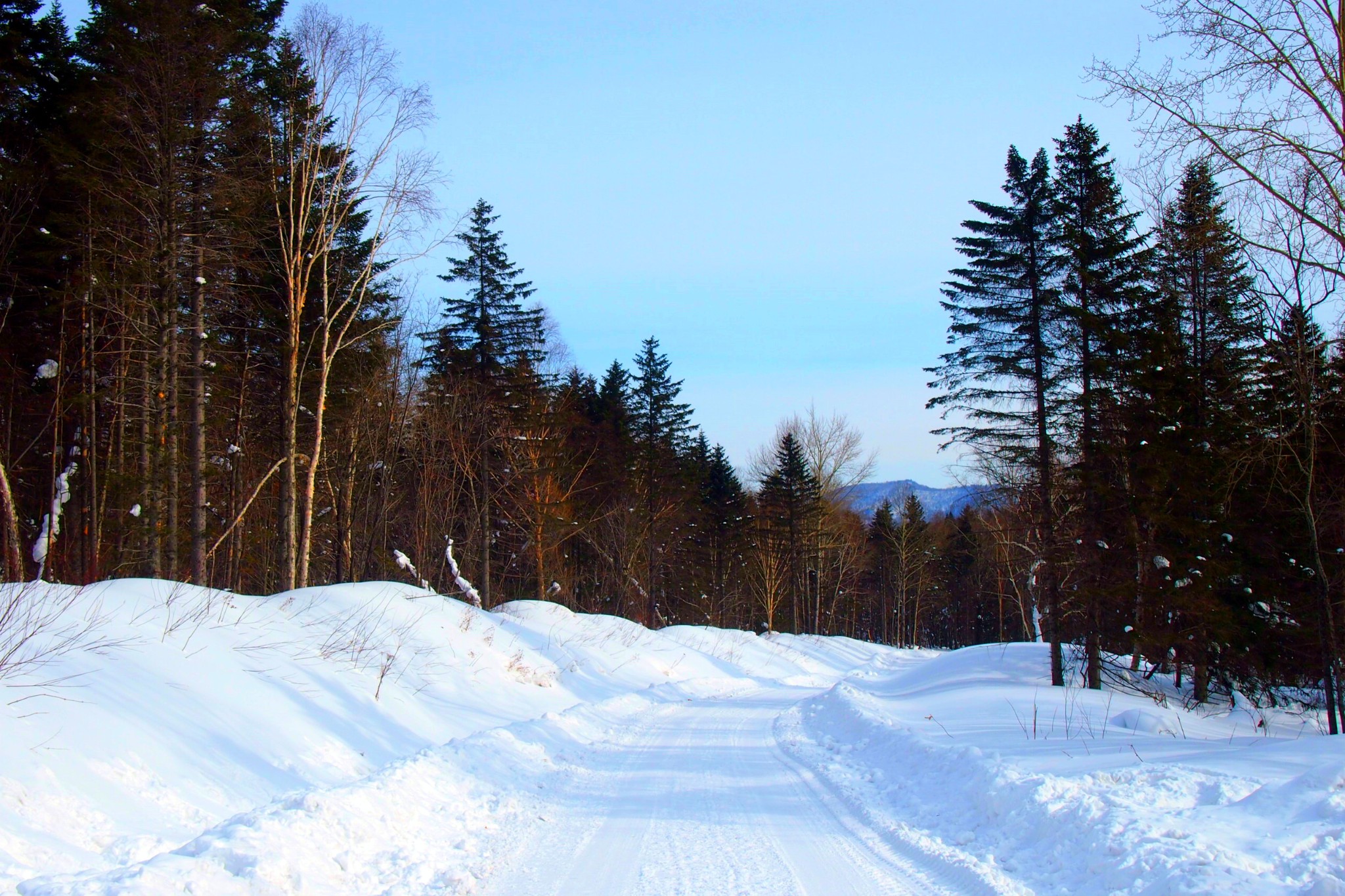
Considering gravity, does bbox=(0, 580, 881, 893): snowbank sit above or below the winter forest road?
above

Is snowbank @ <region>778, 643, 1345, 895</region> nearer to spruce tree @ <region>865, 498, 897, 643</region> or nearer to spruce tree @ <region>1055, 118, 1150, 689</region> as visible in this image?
spruce tree @ <region>1055, 118, 1150, 689</region>

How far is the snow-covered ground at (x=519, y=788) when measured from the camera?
477cm

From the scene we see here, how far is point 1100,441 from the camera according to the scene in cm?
1894

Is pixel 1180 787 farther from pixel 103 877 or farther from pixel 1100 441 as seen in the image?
pixel 1100 441

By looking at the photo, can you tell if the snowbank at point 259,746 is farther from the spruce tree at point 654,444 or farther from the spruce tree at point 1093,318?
the spruce tree at point 654,444

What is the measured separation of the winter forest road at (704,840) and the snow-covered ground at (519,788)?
0.11 ft

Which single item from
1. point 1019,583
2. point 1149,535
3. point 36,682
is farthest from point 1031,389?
point 1019,583

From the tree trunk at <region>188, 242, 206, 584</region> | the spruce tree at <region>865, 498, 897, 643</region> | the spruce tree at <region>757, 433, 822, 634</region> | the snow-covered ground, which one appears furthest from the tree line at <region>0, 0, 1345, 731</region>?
the spruce tree at <region>865, 498, 897, 643</region>

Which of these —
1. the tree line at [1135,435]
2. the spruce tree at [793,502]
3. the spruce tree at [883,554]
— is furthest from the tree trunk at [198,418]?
the spruce tree at [883,554]

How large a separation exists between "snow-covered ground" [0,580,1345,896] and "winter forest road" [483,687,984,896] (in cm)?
3

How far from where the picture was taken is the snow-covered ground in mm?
4773

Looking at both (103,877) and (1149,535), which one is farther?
(1149,535)

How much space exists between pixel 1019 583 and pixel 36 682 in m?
46.8

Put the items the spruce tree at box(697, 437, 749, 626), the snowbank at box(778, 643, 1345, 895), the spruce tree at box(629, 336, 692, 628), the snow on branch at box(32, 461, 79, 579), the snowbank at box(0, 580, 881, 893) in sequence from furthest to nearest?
the spruce tree at box(697, 437, 749, 626) → the spruce tree at box(629, 336, 692, 628) → the snow on branch at box(32, 461, 79, 579) → the snowbank at box(0, 580, 881, 893) → the snowbank at box(778, 643, 1345, 895)
